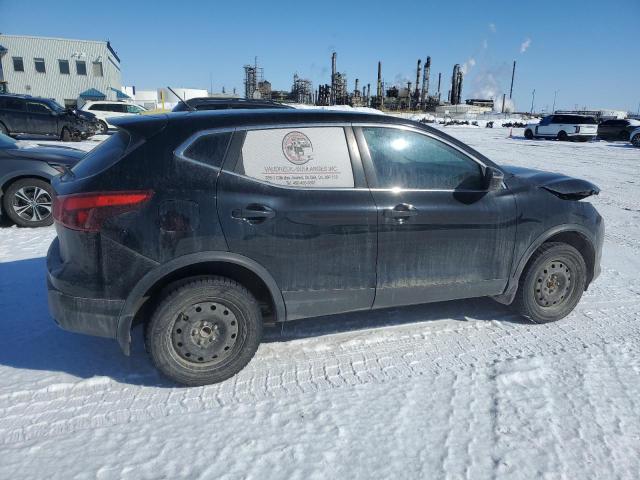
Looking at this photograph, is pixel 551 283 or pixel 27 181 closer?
pixel 551 283

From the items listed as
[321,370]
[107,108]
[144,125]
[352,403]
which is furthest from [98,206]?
[107,108]

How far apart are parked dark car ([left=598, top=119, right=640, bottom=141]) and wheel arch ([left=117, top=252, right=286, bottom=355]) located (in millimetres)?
32328

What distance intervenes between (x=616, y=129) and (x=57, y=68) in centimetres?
5213

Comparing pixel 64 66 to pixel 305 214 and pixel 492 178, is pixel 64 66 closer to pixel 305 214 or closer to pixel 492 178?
pixel 305 214

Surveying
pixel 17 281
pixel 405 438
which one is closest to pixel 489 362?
pixel 405 438

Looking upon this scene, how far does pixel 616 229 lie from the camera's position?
6.85m

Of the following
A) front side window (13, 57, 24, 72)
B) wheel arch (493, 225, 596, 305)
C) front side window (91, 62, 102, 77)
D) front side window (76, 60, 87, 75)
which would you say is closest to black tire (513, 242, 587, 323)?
wheel arch (493, 225, 596, 305)

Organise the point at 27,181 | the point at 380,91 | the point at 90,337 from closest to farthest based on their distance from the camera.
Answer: the point at 90,337 → the point at 27,181 → the point at 380,91

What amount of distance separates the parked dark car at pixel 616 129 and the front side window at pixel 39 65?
52.2m

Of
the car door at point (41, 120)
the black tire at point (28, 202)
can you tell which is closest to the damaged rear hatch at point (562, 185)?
the black tire at point (28, 202)

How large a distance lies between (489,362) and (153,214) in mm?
2470

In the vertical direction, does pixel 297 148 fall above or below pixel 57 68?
below

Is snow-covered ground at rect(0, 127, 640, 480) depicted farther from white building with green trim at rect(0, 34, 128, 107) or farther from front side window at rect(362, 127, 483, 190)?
white building with green trim at rect(0, 34, 128, 107)

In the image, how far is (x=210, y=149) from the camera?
277 centimetres
